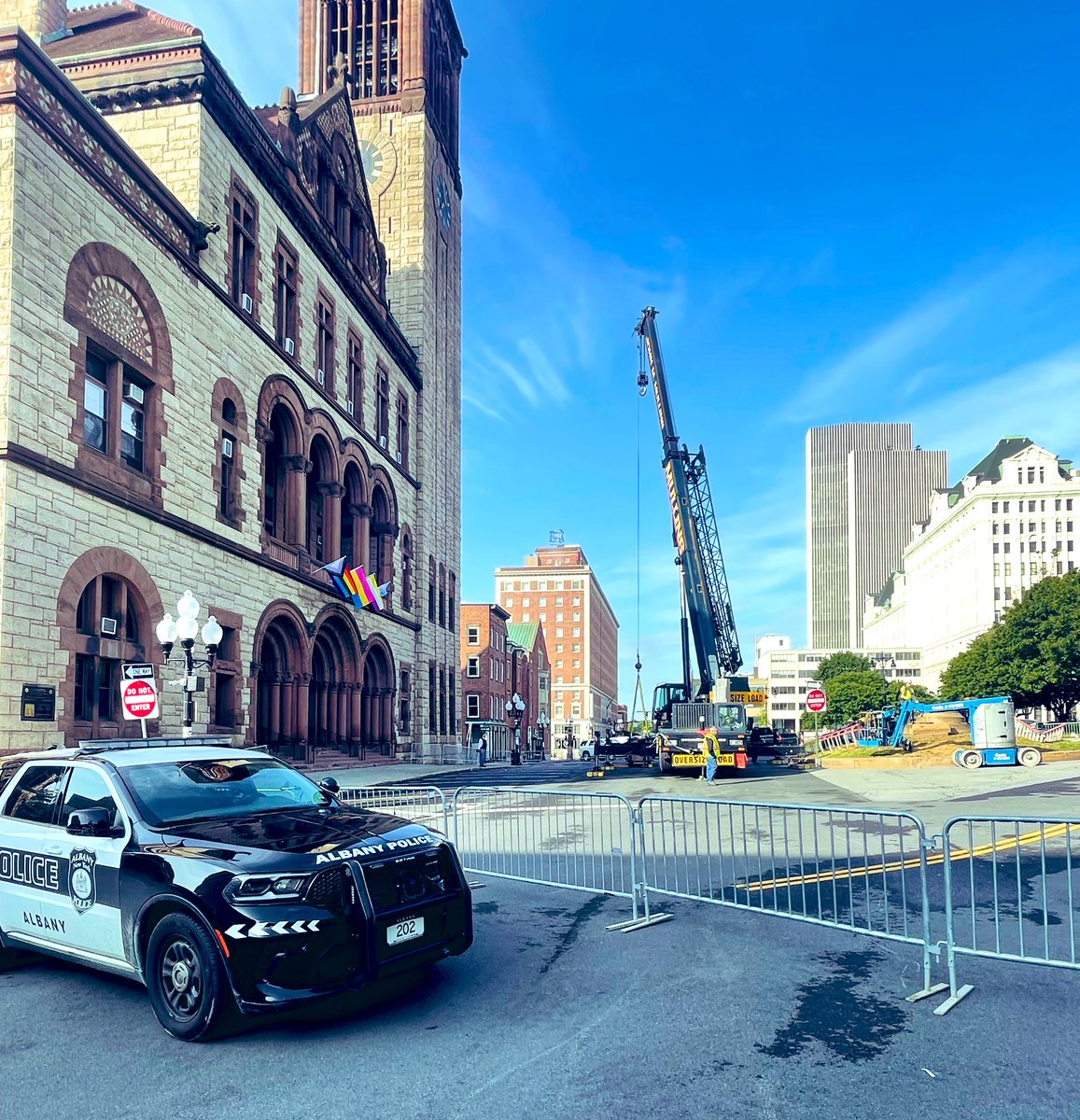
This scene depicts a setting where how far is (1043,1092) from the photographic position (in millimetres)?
4617

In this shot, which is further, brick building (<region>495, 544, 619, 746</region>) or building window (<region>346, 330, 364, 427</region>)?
brick building (<region>495, 544, 619, 746</region>)

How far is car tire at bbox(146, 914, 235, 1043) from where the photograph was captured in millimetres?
5316

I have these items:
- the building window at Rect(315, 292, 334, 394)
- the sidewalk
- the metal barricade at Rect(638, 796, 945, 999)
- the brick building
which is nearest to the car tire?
the metal barricade at Rect(638, 796, 945, 999)

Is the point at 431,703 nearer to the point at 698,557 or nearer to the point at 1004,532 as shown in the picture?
the point at 698,557

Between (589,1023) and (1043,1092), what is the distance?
2361mm

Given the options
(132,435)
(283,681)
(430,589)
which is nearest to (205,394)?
(132,435)

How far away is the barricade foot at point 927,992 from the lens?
19.9 feet

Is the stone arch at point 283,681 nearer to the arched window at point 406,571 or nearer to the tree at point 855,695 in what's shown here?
the arched window at point 406,571

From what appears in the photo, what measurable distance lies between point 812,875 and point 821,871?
0.81 meters

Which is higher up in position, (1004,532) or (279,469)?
(1004,532)

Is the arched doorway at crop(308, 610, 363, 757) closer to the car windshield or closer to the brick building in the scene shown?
the car windshield

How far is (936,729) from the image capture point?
128 feet

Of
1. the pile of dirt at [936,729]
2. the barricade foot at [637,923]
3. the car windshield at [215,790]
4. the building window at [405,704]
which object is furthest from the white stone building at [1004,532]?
the car windshield at [215,790]

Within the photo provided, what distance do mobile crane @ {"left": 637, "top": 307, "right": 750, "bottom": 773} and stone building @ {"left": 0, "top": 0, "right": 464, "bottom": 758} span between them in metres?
11.1
